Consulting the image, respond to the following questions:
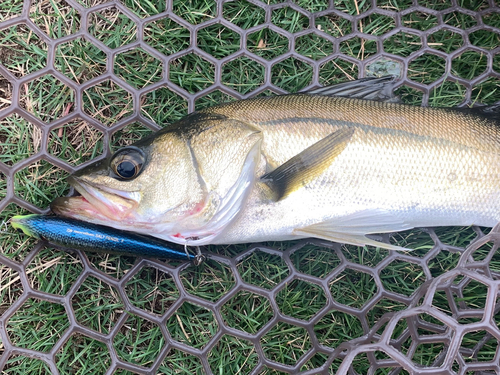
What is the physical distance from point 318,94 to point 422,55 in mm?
951

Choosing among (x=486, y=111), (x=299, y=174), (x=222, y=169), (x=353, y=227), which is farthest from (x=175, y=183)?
(x=486, y=111)

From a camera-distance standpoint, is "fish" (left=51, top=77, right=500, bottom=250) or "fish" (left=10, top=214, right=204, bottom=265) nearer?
"fish" (left=51, top=77, right=500, bottom=250)

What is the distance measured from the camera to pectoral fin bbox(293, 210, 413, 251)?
1.93 m

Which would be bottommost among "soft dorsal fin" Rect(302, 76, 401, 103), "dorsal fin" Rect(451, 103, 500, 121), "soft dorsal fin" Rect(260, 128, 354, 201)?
"dorsal fin" Rect(451, 103, 500, 121)

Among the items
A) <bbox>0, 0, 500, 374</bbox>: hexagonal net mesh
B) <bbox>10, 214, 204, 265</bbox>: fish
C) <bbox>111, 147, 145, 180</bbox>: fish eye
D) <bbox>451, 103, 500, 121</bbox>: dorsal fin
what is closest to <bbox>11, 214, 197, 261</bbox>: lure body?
<bbox>10, 214, 204, 265</bbox>: fish

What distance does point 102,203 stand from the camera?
1764 millimetres

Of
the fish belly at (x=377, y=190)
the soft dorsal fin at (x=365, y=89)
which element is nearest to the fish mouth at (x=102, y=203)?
the fish belly at (x=377, y=190)

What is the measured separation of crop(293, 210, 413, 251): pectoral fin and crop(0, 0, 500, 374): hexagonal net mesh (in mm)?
292

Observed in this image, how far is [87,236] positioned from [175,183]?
57 cm

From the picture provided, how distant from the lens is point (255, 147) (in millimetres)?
1878

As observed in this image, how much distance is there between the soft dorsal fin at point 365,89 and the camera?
2.11 meters

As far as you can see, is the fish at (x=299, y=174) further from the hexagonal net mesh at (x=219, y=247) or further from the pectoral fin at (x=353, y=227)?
the hexagonal net mesh at (x=219, y=247)

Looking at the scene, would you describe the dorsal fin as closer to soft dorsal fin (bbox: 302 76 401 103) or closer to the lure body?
soft dorsal fin (bbox: 302 76 401 103)

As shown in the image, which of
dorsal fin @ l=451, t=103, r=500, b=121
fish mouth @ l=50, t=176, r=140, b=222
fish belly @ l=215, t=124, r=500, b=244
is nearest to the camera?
fish mouth @ l=50, t=176, r=140, b=222
